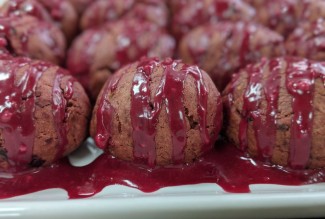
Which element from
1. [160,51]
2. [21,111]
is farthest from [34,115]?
[160,51]

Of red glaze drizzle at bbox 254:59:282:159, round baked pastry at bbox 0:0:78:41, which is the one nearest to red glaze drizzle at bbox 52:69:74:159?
round baked pastry at bbox 0:0:78:41

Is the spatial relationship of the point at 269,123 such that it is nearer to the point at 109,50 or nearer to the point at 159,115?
the point at 159,115

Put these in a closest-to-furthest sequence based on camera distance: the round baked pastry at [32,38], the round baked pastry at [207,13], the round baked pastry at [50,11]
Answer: the round baked pastry at [32,38]
the round baked pastry at [50,11]
the round baked pastry at [207,13]

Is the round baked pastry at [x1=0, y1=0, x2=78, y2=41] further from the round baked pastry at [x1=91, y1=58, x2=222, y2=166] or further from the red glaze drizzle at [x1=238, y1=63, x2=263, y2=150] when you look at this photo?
the red glaze drizzle at [x1=238, y1=63, x2=263, y2=150]

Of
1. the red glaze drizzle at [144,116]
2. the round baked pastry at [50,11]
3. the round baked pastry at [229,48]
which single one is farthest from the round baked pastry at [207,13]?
the red glaze drizzle at [144,116]

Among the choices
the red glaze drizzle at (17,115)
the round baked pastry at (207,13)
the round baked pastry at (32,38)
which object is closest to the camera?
the red glaze drizzle at (17,115)

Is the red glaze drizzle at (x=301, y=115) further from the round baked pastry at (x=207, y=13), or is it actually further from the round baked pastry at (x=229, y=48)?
the round baked pastry at (x=207, y=13)
